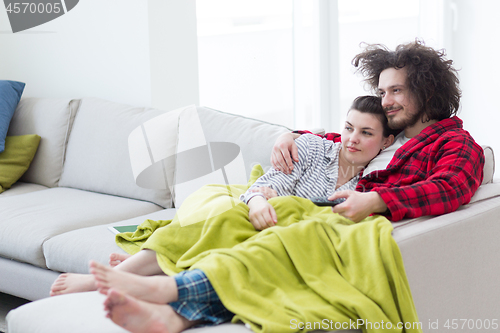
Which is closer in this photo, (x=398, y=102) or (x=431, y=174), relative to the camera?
(x=431, y=174)

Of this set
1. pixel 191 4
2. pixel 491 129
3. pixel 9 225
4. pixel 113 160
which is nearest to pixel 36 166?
pixel 113 160

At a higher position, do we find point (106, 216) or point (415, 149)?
point (415, 149)

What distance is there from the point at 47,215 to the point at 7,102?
92 centimetres

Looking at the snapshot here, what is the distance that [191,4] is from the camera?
2.77 m

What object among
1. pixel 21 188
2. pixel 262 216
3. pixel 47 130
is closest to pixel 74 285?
pixel 262 216

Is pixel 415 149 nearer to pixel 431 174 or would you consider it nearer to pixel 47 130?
pixel 431 174

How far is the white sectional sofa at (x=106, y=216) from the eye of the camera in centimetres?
129

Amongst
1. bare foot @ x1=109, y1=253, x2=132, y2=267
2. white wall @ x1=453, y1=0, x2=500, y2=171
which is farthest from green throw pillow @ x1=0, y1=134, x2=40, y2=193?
white wall @ x1=453, y1=0, x2=500, y2=171

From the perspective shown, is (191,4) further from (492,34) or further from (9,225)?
(492,34)

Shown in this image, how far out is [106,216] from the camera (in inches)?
83.9

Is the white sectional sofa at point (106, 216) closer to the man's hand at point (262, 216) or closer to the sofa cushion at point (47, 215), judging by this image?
the sofa cushion at point (47, 215)

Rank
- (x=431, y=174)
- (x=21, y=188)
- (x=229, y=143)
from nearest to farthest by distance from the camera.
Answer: (x=431, y=174), (x=229, y=143), (x=21, y=188)

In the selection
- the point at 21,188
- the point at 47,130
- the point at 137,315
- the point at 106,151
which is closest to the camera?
the point at 137,315

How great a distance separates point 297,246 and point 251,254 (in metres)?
0.12
